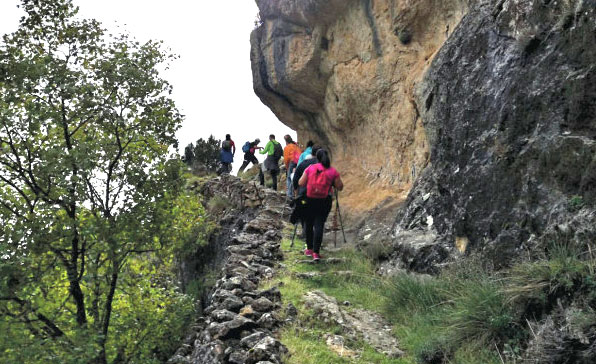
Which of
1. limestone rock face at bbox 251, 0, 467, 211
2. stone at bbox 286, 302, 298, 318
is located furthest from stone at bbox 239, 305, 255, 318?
limestone rock face at bbox 251, 0, 467, 211

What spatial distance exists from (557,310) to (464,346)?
100cm

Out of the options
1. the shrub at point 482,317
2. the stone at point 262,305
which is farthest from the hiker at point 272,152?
the shrub at point 482,317

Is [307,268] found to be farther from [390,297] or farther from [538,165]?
[538,165]

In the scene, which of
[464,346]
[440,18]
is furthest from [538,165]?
[440,18]

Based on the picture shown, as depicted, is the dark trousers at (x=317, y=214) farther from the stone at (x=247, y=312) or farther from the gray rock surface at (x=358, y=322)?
the stone at (x=247, y=312)

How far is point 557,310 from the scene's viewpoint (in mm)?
4164

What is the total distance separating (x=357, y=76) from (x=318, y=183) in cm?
1056

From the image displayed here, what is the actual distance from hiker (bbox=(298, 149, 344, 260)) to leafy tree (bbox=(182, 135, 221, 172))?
25907mm

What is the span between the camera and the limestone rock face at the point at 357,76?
1527 centimetres

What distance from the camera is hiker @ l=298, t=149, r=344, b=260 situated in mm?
9406

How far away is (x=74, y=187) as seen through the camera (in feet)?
25.8

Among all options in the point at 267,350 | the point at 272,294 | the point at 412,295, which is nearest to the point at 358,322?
the point at 412,295

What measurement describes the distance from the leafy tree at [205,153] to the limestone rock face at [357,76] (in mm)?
11281

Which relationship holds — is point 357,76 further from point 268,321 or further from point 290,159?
point 268,321
